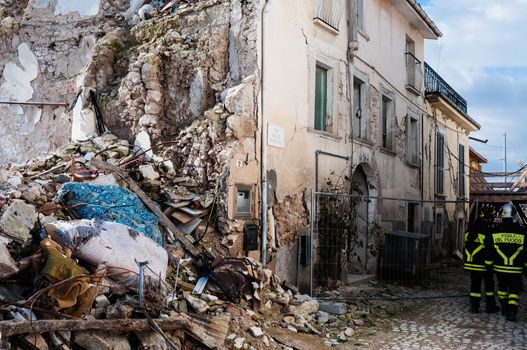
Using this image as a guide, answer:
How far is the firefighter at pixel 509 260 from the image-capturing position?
8.15m

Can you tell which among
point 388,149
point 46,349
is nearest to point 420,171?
point 388,149

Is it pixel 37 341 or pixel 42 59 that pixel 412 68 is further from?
pixel 37 341

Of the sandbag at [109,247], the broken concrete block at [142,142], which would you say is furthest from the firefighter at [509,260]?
the broken concrete block at [142,142]

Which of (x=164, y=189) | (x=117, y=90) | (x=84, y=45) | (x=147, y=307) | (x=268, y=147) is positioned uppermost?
(x=84, y=45)

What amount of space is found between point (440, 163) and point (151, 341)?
50.5ft

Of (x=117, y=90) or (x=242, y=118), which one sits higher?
(x=117, y=90)

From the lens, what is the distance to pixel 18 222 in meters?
5.70

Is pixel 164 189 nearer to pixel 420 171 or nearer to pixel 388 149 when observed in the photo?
pixel 388 149

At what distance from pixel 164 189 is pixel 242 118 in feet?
5.29

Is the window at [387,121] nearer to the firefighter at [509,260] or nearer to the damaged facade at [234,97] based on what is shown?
the damaged facade at [234,97]

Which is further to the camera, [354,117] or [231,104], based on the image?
[354,117]

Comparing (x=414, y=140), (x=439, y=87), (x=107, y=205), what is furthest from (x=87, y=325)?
(x=439, y=87)

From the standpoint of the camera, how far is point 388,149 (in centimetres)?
1360

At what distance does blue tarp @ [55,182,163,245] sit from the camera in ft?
22.0
